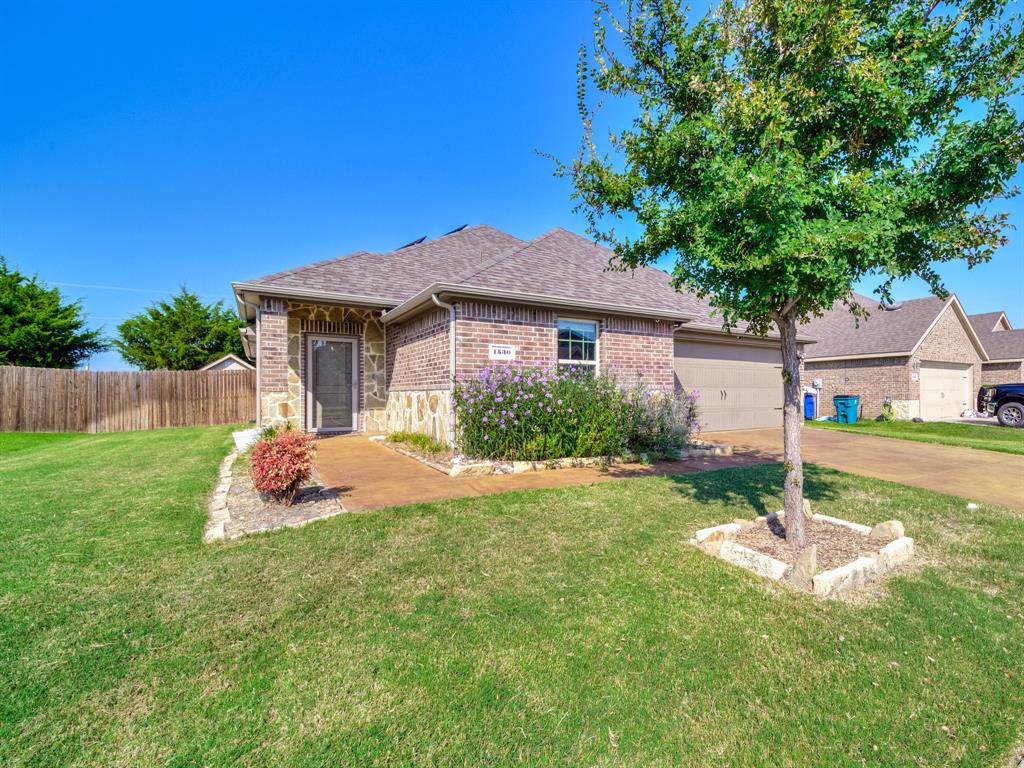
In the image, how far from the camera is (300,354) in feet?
34.3

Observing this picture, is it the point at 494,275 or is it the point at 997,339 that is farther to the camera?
the point at 997,339

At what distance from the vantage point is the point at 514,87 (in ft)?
34.8

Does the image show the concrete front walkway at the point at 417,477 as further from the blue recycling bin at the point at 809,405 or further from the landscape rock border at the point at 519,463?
the blue recycling bin at the point at 809,405

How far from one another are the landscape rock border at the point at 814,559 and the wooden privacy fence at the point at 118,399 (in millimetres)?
15811

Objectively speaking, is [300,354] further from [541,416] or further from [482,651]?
[482,651]

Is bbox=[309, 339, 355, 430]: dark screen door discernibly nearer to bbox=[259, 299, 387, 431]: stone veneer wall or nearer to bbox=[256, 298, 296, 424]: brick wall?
bbox=[259, 299, 387, 431]: stone veneer wall

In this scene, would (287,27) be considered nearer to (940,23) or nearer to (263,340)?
(263,340)

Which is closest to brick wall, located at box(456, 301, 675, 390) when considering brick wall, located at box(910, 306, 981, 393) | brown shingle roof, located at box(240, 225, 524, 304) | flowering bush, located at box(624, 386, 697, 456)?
flowering bush, located at box(624, 386, 697, 456)

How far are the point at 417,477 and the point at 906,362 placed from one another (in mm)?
18840

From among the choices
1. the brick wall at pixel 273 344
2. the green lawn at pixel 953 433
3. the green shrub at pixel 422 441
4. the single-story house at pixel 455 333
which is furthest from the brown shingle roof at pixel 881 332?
the brick wall at pixel 273 344

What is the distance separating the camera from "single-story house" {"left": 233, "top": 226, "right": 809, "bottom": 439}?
8172mm

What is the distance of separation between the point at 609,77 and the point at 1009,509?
639 cm

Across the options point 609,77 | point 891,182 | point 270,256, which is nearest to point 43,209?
point 270,256

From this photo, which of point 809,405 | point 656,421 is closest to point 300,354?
point 656,421
